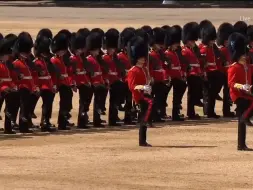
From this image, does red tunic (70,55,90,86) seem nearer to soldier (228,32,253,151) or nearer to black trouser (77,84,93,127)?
black trouser (77,84,93,127)

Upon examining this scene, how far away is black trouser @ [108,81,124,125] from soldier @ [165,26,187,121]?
1.15m

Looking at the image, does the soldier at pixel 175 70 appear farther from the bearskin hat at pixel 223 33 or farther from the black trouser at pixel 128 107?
the bearskin hat at pixel 223 33

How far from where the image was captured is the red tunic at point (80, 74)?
2317cm

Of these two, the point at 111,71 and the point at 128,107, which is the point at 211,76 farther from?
the point at 111,71

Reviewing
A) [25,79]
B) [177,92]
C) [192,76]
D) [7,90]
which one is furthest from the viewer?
[192,76]

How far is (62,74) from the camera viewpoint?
901 inches

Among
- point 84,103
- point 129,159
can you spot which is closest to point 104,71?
point 84,103

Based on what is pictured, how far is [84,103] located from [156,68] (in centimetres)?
154

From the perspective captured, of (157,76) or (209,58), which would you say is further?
(209,58)

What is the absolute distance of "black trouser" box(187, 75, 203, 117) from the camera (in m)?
24.7

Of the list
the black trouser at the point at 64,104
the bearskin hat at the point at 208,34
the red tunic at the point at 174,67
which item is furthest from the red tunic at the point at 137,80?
the bearskin hat at the point at 208,34

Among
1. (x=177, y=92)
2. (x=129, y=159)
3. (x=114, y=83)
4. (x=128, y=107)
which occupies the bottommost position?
(x=129, y=159)

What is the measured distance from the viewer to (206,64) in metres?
24.9

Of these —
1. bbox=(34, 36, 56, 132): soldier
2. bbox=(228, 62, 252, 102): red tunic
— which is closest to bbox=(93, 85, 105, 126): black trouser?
bbox=(34, 36, 56, 132): soldier
